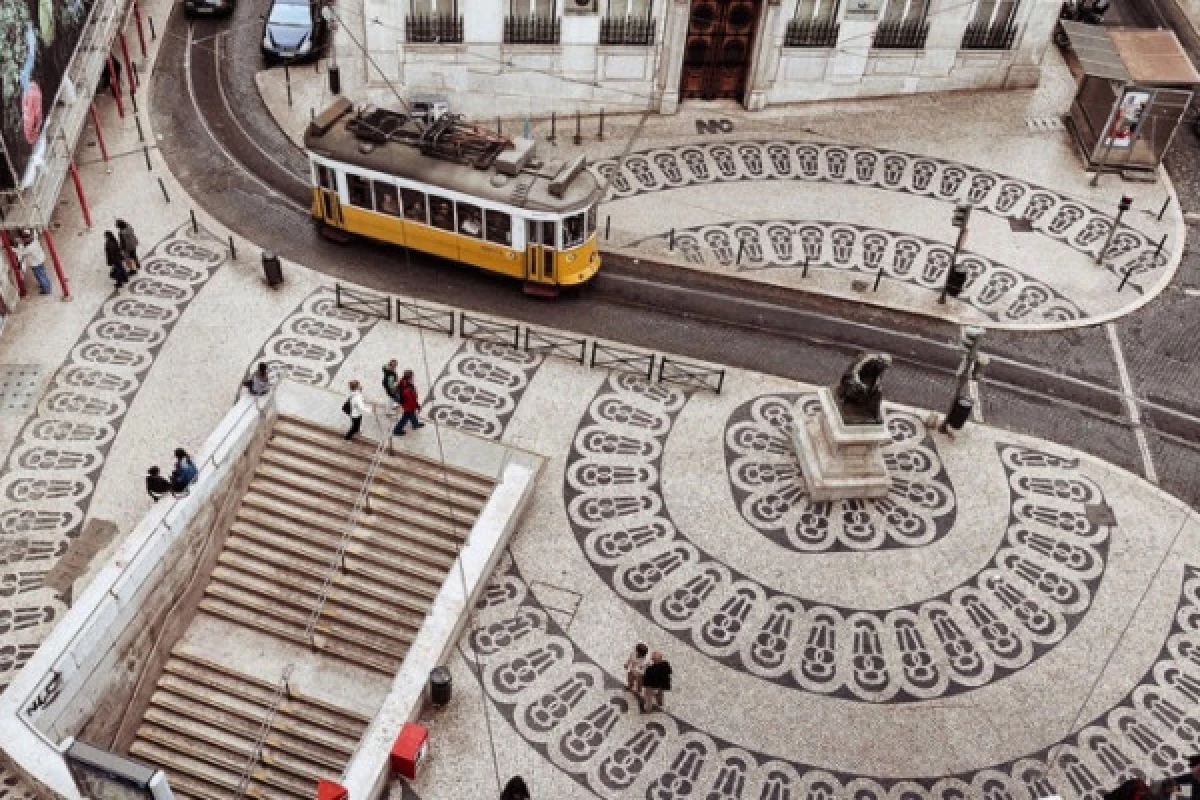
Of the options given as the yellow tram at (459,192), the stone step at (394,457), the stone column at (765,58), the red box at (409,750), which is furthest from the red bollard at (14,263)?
the stone column at (765,58)

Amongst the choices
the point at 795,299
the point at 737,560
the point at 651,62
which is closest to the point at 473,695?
the point at 737,560

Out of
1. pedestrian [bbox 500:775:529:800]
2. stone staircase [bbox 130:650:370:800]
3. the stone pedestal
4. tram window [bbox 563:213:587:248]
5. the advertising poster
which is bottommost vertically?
stone staircase [bbox 130:650:370:800]

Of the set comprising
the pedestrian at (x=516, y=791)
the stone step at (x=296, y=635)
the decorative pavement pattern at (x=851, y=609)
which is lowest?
the stone step at (x=296, y=635)

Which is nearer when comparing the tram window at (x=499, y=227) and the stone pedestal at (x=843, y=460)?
the stone pedestal at (x=843, y=460)

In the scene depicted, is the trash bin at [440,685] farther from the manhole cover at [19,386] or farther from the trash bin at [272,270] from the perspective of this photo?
the trash bin at [272,270]

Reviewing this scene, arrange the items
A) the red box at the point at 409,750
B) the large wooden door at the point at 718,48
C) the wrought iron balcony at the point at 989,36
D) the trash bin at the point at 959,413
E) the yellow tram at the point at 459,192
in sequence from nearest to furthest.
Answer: the red box at the point at 409,750, the trash bin at the point at 959,413, the yellow tram at the point at 459,192, the large wooden door at the point at 718,48, the wrought iron balcony at the point at 989,36

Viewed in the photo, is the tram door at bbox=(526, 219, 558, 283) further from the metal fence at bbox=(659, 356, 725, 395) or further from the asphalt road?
the metal fence at bbox=(659, 356, 725, 395)

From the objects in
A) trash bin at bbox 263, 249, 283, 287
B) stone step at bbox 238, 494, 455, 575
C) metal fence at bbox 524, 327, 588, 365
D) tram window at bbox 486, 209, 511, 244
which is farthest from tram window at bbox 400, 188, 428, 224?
stone step at bbox 238, 494, 455, 575
